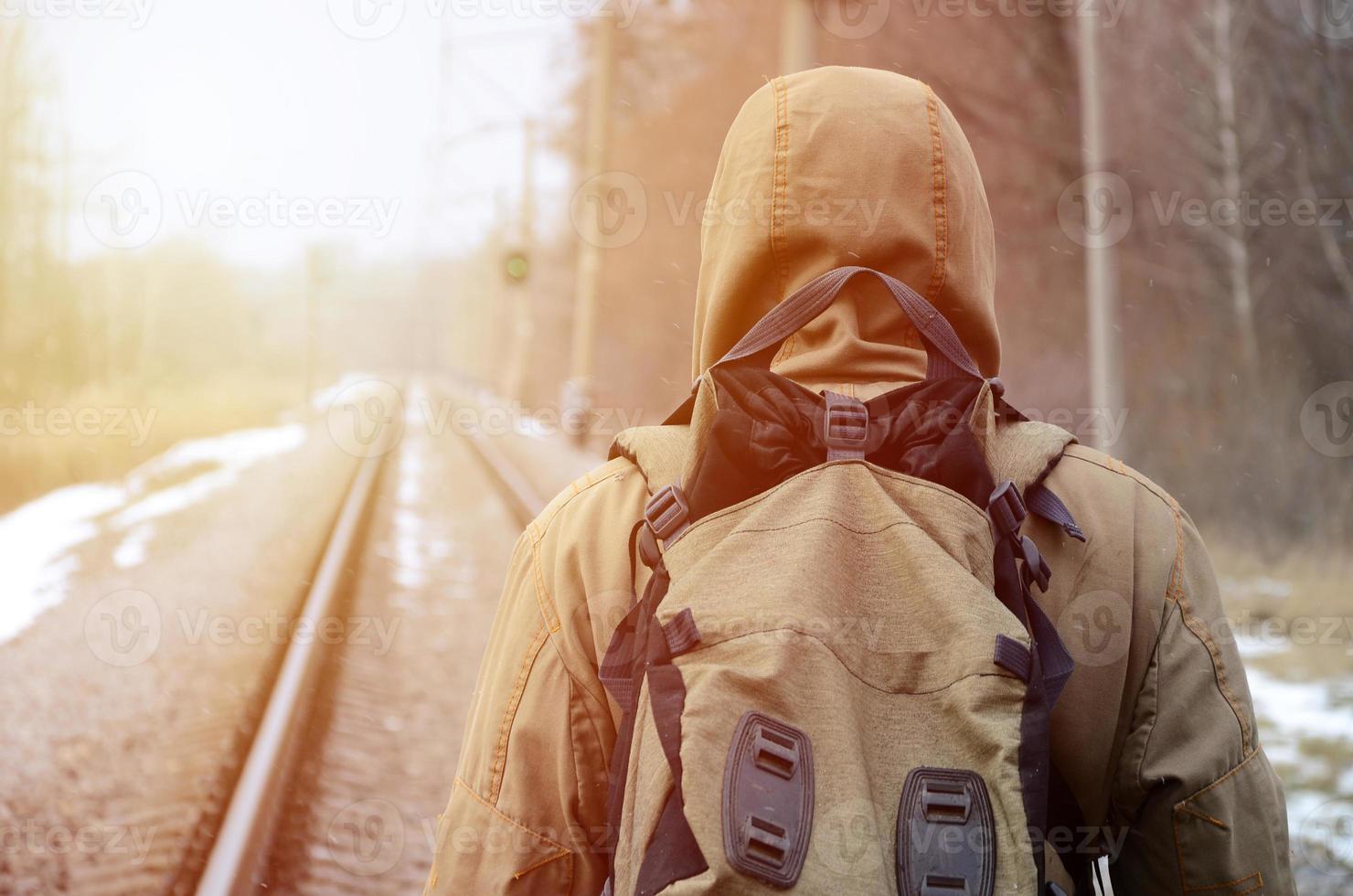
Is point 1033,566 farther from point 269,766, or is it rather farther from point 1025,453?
point 269,766

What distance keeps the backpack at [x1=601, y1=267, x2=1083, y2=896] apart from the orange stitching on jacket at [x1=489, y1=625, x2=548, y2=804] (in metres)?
0.14

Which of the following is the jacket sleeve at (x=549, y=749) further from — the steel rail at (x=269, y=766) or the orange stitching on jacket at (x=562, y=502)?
the steel rail at (x=269, y=766)

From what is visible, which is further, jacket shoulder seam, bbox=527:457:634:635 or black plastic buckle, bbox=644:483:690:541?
jacket shoulder seam, bbox=527:457:634:635

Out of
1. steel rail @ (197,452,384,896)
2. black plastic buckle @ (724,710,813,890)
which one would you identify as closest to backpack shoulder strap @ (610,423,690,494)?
black plastic buckle @ (724,710,813,890)

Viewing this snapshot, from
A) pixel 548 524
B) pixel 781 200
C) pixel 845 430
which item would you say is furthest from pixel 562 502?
pixel 781 200

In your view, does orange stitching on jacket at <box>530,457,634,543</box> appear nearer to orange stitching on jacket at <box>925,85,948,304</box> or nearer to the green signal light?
orange stitching on jacket at <box>925,85,948,304</box>

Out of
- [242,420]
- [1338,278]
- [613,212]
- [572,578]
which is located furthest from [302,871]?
[242,420]

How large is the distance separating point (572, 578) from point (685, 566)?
0.71 feet

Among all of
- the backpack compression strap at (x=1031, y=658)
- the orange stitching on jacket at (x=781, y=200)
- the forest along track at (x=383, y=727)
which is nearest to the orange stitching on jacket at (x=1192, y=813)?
the backpack compression strap at (x=1031, y=658)

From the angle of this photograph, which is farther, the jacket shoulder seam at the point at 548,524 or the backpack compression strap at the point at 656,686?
the jacket shoulder seam at the point at 548,524

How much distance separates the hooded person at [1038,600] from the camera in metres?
1.42

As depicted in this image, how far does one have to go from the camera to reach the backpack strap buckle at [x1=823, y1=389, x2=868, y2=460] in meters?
1.36

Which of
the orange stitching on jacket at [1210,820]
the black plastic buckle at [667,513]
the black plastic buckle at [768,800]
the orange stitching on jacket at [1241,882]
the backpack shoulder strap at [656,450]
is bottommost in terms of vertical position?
the orange stitching on jacket at [1241,882]

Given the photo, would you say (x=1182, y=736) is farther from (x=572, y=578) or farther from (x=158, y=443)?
(x=158, y=443)
